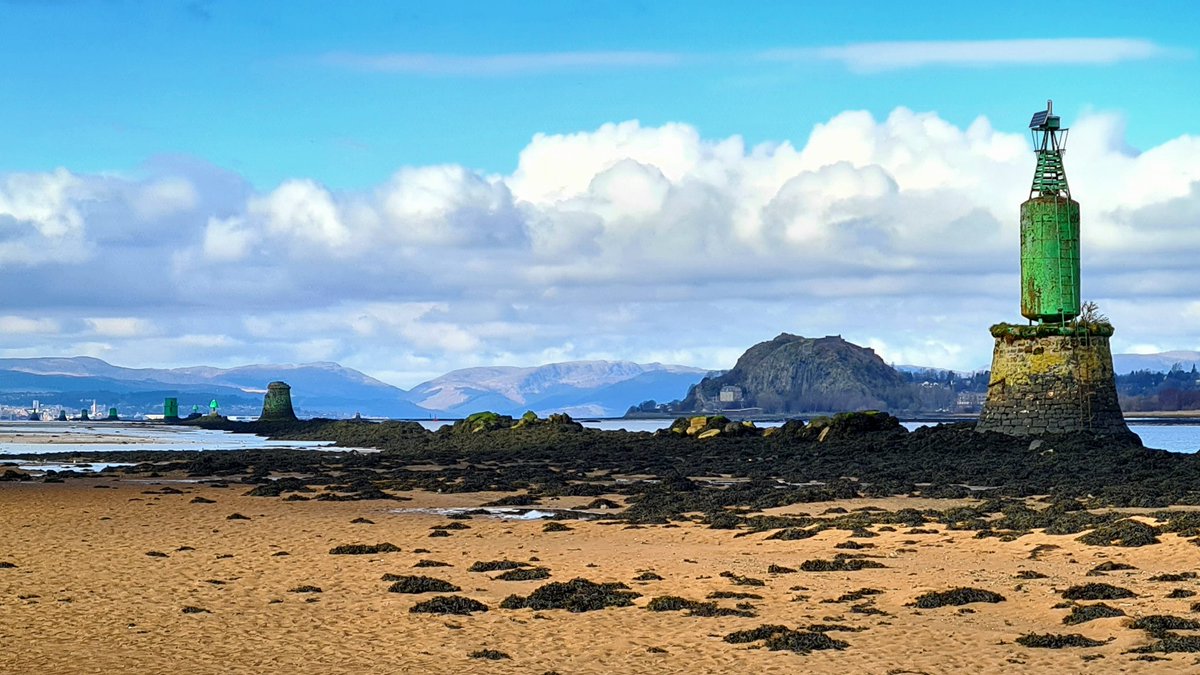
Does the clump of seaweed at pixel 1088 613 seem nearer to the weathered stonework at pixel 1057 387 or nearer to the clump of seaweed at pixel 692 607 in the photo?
the clump of seaweed at pixel 692 607

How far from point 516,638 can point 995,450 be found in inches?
1191

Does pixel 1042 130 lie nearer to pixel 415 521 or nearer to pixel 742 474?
pixel 742 474

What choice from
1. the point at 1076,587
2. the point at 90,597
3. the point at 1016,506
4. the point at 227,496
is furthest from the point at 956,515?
the point at 227,496

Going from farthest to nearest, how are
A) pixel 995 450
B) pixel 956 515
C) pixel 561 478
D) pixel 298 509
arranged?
1. pixel 995 450
2. pixel 561 478
3. pixel 298 509
4. pixel 956 515

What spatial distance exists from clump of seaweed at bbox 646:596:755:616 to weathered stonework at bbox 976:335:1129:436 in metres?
28.5

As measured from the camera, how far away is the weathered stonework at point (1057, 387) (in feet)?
139

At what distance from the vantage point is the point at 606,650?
45.3ft

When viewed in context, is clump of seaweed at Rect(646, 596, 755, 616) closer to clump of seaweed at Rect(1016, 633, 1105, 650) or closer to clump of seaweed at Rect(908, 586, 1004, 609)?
clump of seaweed at Rect(908, 586, 1004, 609)

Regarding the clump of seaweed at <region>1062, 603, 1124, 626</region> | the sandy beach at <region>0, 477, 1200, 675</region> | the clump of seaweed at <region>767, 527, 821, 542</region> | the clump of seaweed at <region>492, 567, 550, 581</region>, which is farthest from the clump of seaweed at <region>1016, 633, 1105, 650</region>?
the clump of seaweed at <region>767, 527, 821, 542</region>

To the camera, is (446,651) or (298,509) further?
(298,509)

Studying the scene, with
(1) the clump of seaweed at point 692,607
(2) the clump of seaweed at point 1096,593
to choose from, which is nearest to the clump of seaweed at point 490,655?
(1) the clump of seaweed at point 692,607

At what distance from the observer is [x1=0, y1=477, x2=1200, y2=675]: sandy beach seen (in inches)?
523

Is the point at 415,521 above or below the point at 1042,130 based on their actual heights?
below

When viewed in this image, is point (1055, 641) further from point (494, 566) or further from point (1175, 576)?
point (494, 566)
